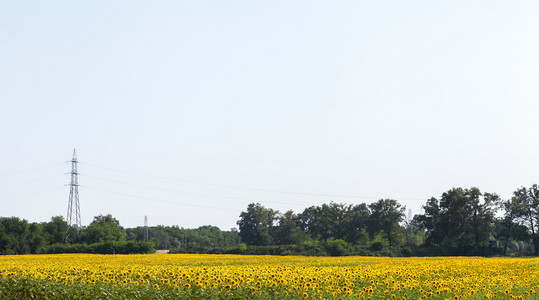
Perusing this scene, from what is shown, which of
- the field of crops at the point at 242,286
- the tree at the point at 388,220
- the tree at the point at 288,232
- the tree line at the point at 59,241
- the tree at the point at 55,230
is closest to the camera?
the field of crops at the point at 242,286

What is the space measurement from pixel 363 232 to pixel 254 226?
2461 cm

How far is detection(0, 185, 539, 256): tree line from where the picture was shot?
65188 millimetres

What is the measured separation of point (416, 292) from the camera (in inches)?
588

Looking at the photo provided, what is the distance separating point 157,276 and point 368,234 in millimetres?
74198

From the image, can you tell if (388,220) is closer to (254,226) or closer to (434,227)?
(434,227)

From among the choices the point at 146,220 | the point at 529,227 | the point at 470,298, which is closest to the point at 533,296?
the point at 470,298

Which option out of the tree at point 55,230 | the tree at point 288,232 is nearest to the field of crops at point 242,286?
the tree at point 55,230

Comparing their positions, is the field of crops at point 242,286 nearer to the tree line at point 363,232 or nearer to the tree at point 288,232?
the tree line at point 363,232

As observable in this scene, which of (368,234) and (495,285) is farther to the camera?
(368,234)

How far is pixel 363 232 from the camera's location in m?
87.0

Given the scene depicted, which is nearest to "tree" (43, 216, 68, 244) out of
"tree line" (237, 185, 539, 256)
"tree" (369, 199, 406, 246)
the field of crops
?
"tree line" (237, 185, 539, 256)

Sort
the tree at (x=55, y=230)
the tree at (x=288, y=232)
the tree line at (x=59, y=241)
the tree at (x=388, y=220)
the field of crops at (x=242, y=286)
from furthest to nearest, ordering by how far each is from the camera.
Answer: the tree at (x=288, y=232), the tree at (x=388, y=220), the tree at (x=55, y=230), the tree line at (x=59, y=241), the field of crops at (x=242, y=286)

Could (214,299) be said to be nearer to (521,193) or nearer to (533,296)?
(533,296)

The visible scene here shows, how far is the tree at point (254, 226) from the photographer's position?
328ft
